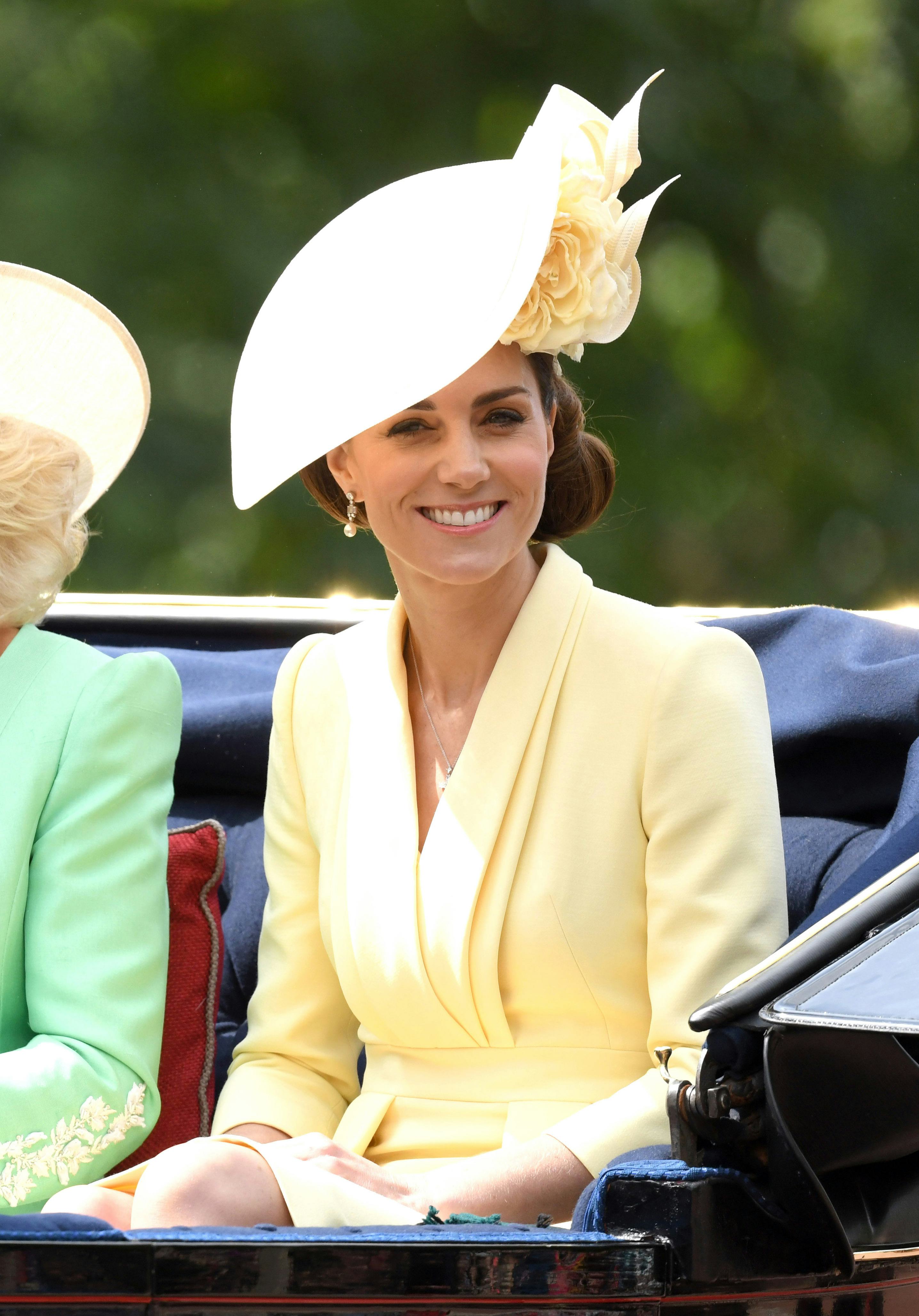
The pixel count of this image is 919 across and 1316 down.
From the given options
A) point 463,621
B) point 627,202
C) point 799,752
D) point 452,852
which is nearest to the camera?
point 452,852

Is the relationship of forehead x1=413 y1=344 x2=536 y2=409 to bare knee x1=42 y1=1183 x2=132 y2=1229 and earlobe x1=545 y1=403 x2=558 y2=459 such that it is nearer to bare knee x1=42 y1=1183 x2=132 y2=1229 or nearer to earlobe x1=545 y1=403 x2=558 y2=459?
earlobe x1=545 y1=403 x2=558 y2=459

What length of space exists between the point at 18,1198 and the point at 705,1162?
0.87 meters

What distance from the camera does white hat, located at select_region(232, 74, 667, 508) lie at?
6.41 feet

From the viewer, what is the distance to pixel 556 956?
2016 mm

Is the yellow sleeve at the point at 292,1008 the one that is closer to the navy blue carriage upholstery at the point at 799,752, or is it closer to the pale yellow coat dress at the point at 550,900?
the pale yellow coat dress at the point at 550,900

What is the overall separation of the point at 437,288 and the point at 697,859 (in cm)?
69

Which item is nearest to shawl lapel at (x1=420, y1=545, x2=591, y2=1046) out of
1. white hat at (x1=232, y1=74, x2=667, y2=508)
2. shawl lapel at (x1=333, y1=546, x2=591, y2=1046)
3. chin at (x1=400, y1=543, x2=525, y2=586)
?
shawl lapel at (x1=333, y1=546, x2=591, y2=1046)

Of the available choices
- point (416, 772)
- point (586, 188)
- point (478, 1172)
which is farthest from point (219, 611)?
point (478, 1172)

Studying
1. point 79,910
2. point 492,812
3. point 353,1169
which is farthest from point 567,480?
point 353,1169

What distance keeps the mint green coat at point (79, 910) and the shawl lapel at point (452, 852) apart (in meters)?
0.25

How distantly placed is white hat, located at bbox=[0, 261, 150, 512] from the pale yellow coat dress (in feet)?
1.91

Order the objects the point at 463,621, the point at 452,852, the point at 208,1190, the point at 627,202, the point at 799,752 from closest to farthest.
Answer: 1. the point at 208,1190
2. the point at 452,852
3. the point at 463,621
4. the point at 799,752
5. the point at 627,202

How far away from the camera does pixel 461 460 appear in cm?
203

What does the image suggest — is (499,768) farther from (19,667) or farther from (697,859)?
(19,667)
